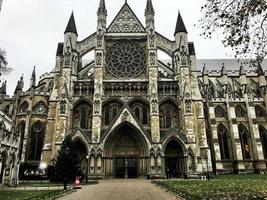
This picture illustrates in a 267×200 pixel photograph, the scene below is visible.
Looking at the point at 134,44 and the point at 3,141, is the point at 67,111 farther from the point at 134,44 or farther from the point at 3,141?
the point at 134,44

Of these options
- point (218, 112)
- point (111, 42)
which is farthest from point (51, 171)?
point (218, 112)

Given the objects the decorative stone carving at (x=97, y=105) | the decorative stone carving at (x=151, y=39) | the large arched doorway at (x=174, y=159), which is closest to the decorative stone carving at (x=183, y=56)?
the decorative stone carving at (x=151, y=39)

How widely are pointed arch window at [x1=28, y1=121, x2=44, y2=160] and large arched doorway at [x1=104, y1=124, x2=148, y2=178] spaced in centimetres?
1170

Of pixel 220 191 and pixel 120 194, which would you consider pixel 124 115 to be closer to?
pixel 120 194

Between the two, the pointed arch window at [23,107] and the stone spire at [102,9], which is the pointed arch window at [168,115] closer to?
the stone spire at [102,9]

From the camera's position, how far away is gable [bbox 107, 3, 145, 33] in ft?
127

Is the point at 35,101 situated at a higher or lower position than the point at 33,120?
higher

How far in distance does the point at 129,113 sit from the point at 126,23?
15387mm

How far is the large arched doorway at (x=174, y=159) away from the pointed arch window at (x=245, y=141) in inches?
599

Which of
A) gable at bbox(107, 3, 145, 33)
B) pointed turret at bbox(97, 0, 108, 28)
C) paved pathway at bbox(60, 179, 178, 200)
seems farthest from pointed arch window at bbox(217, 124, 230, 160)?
paved pathway at bbox(60, 179, 178, 200)

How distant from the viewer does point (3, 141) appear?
22766 millimetres

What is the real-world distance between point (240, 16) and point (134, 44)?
30.8m

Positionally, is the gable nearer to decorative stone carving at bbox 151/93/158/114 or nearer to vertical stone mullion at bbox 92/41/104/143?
vertical stone mullion at bbox 92/41/104/143

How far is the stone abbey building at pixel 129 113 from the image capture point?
3162 cm
